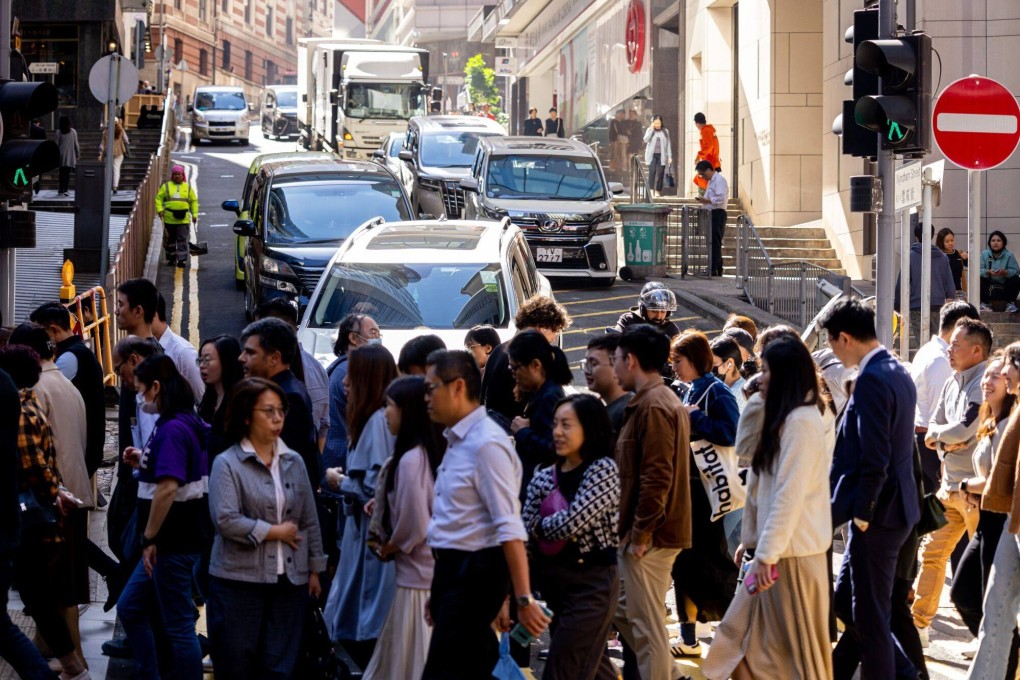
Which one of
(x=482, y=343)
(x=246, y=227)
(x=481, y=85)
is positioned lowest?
(x=482, y=343)

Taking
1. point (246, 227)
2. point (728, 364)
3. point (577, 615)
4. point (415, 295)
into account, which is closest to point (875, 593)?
point (577, 615)

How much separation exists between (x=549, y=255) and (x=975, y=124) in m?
12.0

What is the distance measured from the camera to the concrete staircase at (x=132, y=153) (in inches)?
1433

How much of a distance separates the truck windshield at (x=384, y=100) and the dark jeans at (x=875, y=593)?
33.6 metres

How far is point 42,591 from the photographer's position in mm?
7754

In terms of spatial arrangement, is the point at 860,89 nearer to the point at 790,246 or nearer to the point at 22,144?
the point at 22,144

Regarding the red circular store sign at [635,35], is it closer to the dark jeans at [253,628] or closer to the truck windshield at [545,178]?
the truck windshield at [545,178]

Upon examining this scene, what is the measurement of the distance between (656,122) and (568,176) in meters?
8.01

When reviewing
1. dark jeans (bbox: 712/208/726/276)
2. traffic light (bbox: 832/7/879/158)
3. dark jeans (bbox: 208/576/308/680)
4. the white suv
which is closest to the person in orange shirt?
dark jeans (bbox: 712/208/726/276)

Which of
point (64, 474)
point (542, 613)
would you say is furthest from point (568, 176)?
point (542, 613)

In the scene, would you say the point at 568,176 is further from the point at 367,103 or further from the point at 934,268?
the point at 367,103

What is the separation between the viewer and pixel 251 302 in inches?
728

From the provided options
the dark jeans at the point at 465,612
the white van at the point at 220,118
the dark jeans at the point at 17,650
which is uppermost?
the white van at the point at 220,118

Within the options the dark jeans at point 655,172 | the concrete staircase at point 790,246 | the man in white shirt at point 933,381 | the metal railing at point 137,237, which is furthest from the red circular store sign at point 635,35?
the man in white shirt at point 933,381
